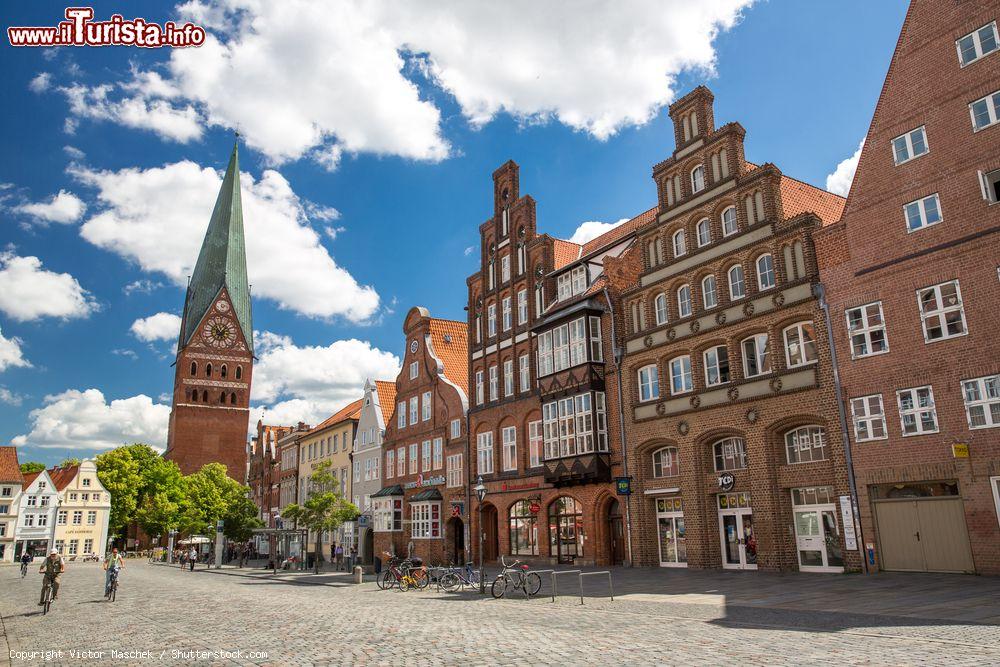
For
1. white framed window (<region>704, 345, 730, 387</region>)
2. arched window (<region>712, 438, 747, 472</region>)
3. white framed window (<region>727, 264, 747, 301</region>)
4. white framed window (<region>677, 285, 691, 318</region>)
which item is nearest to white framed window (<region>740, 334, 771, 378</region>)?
white framed window (<region>704, 345, 730, 387</region>)

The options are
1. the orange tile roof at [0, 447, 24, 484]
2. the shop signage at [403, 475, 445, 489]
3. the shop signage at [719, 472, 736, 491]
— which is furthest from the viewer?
the orange tile roof at [0, 447, 24, 484]

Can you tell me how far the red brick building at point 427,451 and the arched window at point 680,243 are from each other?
1775 cm

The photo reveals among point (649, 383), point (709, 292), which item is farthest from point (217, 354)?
point (709, 292)

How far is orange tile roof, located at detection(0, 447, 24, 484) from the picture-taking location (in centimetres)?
8475

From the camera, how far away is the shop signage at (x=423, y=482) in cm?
4496

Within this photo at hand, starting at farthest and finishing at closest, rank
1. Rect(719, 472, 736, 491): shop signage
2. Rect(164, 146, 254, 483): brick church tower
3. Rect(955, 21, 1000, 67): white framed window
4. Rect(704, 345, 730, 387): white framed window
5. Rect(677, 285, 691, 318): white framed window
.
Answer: Rect(164, 146, 254, 483): brick church tower
Rect(677, 285, 691, 318): white framed window
Rect(704, 345, 730, 387): white framed window
Rect(719, 472, 736, 491): shop signage
Rect(955, 21, 1000, 67): white framed window

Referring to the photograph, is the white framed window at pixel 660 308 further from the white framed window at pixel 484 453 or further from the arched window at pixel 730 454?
the white framed window at pixel 484 453

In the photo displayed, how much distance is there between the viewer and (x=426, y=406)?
47938 mm

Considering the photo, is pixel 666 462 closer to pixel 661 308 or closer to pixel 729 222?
pixel 661 308

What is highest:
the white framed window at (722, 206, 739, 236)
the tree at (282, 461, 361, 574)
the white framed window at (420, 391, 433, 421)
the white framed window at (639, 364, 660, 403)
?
the white framed window at (722, 206, 739, 236)

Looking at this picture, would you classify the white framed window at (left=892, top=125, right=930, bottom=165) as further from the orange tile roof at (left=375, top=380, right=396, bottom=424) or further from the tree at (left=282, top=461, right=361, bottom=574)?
the orange tile roof at (left=375, top=380, right=396, bottom=424)

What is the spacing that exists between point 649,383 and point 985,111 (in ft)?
50.1

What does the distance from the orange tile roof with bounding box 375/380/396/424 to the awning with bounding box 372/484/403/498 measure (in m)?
6.13

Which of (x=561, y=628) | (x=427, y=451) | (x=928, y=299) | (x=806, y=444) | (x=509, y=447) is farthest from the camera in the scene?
(x=427, y=451)
